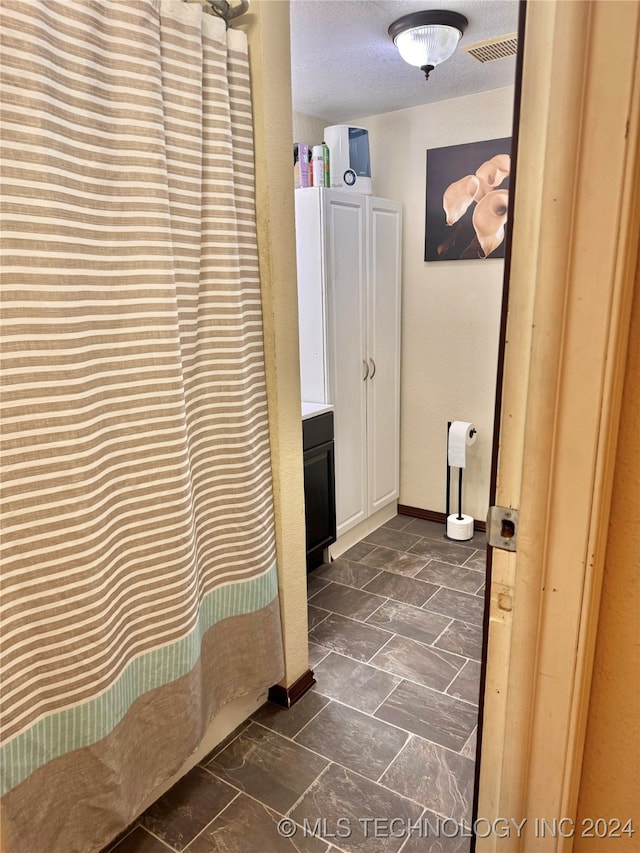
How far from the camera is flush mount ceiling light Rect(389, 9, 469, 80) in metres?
2.09

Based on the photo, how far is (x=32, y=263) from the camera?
113 centimetres

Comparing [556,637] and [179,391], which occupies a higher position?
[179,391]

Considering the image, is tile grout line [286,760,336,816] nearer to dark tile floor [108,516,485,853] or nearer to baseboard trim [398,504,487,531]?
dark tile floor [108,516,485,853]

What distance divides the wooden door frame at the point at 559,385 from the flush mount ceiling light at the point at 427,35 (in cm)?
180

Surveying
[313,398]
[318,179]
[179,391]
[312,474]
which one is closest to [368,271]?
[318,179]

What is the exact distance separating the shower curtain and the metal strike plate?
2.97 ft

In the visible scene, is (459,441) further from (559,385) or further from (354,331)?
(559,385)

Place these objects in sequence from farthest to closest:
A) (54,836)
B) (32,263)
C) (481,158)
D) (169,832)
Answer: (481,158), (169,832), (54,836), (32,263)

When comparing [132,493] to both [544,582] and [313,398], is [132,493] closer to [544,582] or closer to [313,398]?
[544,582]

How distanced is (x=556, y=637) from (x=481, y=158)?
9.76 feet

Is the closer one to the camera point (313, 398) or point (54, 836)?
point (54, 836)

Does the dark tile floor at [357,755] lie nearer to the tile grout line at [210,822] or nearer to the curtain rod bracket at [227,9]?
the tile grout line at [210,822]

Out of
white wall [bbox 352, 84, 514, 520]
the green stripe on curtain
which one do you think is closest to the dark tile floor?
the green stripe on curtain

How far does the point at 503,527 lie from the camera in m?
0.76
